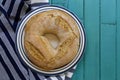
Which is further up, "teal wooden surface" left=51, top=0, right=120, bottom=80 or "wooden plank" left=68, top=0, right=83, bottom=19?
"wooden plank" left=68, top=0, right=83, bottom=19

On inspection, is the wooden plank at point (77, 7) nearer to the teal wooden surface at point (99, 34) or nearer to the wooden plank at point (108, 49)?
the teal wooden surface at point (99, 34)

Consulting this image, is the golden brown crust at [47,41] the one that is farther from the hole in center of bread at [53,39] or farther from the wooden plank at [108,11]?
the wooden plank at [108,11]

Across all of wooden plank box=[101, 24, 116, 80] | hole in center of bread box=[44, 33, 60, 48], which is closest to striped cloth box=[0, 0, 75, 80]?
hole in center of bread box=[44, 33, 60, 48]

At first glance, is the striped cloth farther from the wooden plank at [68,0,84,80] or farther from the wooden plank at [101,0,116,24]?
the wooden plank at [101,0,116,24]

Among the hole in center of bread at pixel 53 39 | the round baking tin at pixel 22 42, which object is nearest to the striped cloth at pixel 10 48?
the round baking tin at pixel 22 42

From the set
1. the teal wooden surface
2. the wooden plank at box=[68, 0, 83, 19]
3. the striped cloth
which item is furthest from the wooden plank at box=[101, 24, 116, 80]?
the striped cloth

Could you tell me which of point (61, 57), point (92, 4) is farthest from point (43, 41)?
point (92, 4)

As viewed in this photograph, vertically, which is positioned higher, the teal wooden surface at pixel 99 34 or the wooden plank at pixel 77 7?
the wooden plank at pixel 77 7

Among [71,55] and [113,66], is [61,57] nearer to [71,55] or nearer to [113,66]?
[71,55]
